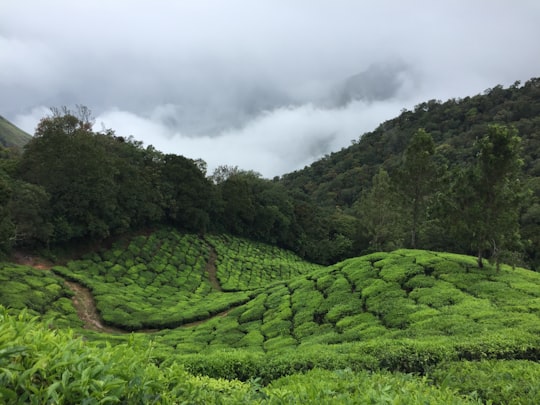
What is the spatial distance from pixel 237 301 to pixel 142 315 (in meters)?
5.95

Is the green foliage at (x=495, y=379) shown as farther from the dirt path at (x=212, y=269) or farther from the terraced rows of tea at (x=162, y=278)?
the dirt path at (x=212, y=269)

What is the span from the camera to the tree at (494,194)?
15555mm

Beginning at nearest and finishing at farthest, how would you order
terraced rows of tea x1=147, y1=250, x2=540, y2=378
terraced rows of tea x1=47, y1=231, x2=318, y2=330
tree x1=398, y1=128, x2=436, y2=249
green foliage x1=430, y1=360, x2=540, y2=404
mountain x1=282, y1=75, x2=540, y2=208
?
1. green foliage x1=430, y1=360, x2=540, y2=404
2. terraced rows of tea x1=147, y1=250, x2=540, y2=378
3. terraced rows of tea x1=47, y1=231, x2=318, y2=330
4. tree x1=398, y1=128, x2=436, y2=249
5. mountain x1=282, y1=75, x2=540, y2=208

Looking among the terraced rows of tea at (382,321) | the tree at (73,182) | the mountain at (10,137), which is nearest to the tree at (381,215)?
the terraced rows of tea at (382,321)

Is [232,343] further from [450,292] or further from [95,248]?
[95,248]

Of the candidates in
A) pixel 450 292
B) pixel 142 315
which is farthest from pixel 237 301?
pixel 450 292

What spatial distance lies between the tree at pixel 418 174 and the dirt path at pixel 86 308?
21.6 meters

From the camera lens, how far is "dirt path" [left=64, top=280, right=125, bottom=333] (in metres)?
19.4

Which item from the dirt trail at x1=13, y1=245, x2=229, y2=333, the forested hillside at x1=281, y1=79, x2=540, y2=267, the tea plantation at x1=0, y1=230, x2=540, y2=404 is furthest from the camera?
the dirt trail at x1=13, y1=245, x2=229, y2=333

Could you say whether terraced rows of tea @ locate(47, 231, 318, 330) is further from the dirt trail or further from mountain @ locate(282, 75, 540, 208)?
mountain @ locate(282, 75, 540, 208)

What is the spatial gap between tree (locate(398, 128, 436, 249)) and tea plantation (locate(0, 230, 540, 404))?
876 centimetres

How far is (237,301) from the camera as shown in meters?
22.8

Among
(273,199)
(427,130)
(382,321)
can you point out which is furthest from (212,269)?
(427,130)

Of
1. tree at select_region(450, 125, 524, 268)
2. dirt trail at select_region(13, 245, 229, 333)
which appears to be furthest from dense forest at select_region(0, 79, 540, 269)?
dirt trail at select_region(13, 245, 229, 333)
